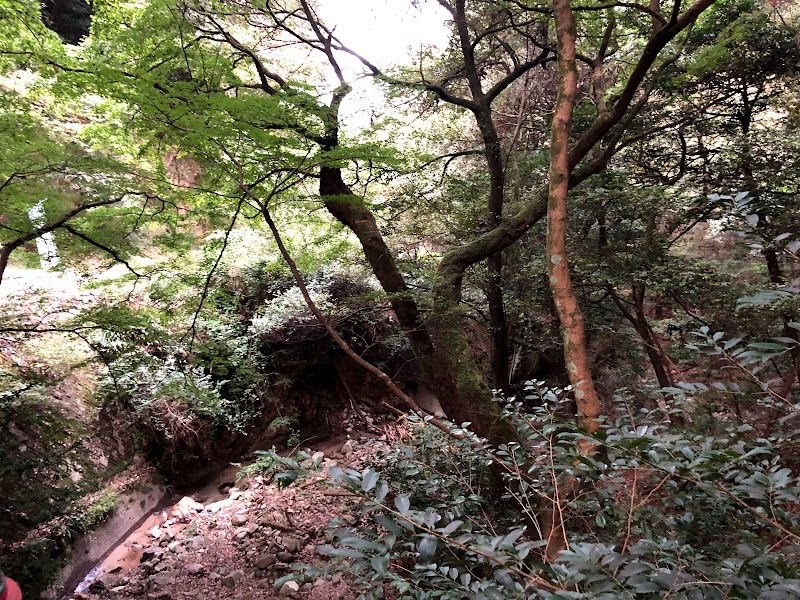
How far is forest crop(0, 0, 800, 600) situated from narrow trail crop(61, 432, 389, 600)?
0.04 m

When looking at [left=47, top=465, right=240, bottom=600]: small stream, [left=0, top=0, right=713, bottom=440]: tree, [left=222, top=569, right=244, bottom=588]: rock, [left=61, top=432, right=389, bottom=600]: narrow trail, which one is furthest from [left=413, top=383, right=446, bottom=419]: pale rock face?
[left=222, top=569, right=244, bottom=588]: rock

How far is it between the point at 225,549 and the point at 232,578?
1.71ft

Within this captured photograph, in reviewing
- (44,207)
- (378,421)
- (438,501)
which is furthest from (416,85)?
(378,421)

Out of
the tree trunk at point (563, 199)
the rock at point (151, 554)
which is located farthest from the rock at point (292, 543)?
the tree trunk at point (563, 199)

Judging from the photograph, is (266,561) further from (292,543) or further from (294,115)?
(294,115)

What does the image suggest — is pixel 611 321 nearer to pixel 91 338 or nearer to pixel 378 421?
pixel 378 421

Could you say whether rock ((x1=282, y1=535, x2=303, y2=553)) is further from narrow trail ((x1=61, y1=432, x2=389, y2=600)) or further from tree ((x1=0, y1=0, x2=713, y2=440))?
tree ((x1=0, y1=0, x2=713, y2=440))

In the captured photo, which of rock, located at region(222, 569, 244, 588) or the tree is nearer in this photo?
the tree

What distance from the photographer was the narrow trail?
378cm

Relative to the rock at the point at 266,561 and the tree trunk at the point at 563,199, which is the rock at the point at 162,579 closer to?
the rock at the point at 266,561

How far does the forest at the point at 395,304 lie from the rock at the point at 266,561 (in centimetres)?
5

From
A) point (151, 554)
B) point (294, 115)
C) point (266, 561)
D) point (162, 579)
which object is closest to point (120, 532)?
point (151, 554)

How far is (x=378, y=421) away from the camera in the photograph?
7.29m

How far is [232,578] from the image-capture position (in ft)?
12.7
